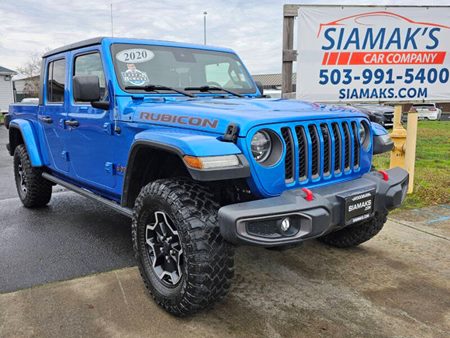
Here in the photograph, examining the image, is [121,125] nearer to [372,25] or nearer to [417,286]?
[417,286]

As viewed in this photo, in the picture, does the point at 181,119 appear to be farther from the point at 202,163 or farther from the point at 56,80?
the point at 56,80

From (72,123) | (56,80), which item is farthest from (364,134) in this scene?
(56,80)

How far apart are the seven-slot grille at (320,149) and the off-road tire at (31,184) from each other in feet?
12.4

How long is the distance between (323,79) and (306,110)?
3.03m

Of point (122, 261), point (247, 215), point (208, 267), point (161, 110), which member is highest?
point (161, 110)

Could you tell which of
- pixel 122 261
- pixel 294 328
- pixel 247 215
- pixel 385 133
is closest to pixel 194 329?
pixel 294 328

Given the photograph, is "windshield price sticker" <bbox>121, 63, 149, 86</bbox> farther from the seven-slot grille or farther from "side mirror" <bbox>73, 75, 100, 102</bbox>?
the seven-slot grille

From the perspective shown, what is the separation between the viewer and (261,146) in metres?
2.64

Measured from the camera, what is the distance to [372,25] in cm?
565

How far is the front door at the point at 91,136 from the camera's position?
3.60 metres

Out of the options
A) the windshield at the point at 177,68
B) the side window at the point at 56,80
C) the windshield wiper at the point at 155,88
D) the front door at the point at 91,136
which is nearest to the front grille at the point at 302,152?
the windshield wiper at the point at 155,88

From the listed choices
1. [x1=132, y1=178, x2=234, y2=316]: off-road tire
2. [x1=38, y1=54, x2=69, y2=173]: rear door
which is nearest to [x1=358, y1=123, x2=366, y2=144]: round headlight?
[x1=132, y1=178, x2=234, y2=316]: off-road tire

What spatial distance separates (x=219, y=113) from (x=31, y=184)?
3.54m

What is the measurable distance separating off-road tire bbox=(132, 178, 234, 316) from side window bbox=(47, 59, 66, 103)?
234cm
